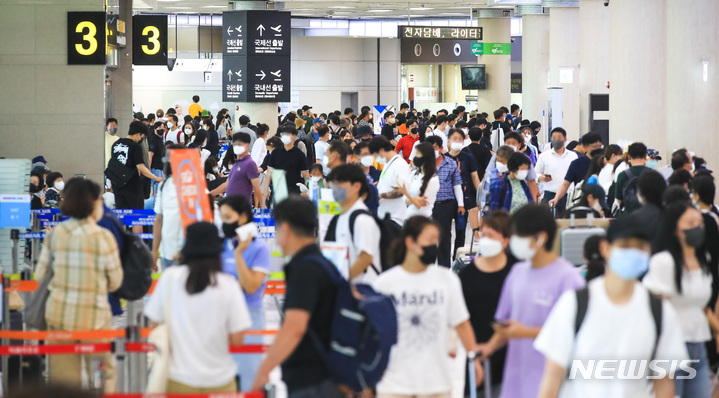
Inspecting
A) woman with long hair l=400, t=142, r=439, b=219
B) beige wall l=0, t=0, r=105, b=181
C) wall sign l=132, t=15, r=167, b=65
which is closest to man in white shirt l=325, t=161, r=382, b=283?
woman with long hair l=400, t=142, r=439, b=219

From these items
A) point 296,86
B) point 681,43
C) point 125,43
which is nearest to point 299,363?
point 681,43

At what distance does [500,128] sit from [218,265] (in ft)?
54.2

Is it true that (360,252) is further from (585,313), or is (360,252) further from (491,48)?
(491,48)

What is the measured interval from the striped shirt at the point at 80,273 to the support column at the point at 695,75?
407 inches

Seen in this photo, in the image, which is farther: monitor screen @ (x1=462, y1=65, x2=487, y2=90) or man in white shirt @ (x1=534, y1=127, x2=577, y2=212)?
monitor screen @ (x1=462, y1=65, x2=487, y2=90)

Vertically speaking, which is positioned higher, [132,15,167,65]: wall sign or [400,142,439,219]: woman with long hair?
[132,15,167,65]: wall sign

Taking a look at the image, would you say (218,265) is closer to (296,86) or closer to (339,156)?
(339,156)

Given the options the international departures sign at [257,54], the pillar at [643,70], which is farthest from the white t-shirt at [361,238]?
the international departures sign at [257,54]

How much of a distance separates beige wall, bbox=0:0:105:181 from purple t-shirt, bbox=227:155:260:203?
15.0 feet

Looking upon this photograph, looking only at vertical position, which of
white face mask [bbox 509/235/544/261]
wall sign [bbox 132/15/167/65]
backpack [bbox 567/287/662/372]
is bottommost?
backpack [bbox 567/287/662/372]

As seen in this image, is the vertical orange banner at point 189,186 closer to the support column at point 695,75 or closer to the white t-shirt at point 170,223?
the white t-shirt at point 170,223

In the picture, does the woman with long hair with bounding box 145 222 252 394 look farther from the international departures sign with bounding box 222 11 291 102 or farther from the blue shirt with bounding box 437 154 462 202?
the international departures sign with bounding box 222 11 291 102

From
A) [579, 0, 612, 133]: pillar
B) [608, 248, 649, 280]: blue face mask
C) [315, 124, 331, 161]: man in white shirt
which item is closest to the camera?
[608, 248, 649, 280]: blue face mask

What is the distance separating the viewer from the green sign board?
36.0 m
